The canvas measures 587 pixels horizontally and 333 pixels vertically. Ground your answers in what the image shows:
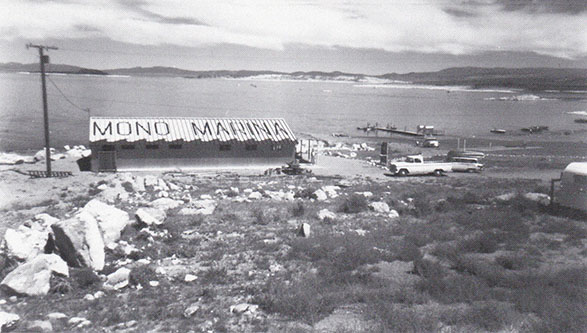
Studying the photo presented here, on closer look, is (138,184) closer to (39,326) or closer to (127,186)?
(127,186)

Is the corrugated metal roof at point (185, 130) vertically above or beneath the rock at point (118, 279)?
above

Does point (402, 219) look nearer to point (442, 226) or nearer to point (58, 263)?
point (442, 226)

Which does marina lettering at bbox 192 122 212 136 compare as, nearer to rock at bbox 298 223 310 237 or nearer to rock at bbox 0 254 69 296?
rock at bbox 298 223 310 237

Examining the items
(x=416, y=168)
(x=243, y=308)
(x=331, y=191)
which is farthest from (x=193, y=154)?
(x=243, y=308)

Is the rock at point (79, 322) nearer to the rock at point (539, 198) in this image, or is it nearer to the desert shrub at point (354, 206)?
the desert shrub at point (354, 206)

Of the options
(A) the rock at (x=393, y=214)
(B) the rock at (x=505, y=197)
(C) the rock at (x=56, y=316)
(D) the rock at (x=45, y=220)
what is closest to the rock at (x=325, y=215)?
(A) the rock at (x=393, y=214)

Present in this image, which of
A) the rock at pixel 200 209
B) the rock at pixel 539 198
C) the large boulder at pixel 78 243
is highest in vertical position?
the large boulder at pixel 78 243
